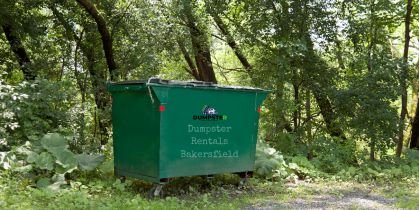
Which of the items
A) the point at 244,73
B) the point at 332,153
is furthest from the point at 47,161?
the point at 244,73

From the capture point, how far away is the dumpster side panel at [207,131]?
19.4ft

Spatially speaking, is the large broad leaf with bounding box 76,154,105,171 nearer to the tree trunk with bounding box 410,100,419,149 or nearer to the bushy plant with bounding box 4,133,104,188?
the bushy plant with bounding box 4,133,104,188

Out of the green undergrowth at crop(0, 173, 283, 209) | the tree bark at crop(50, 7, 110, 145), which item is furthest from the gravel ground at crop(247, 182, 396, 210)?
the tree bark at crop(50, 7, 110, 145)

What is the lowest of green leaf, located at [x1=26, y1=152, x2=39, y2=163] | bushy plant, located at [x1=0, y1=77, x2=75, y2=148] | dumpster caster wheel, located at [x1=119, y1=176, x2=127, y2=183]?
dumpster caster wheel, located at [x1=119, y1=176, x2=127, y2=183]

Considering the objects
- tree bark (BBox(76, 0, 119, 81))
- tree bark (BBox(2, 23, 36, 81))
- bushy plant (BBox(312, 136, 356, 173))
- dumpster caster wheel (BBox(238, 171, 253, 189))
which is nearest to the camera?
dumpster caster wheel (BBox(238, 171, 253, 189))

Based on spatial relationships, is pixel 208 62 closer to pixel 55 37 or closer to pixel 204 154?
pixel 55 37

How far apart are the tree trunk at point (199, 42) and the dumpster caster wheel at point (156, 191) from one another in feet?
20.9

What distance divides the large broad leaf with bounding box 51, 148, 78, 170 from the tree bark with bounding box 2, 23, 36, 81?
496 centimetres

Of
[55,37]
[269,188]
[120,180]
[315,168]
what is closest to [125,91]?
[120,180]

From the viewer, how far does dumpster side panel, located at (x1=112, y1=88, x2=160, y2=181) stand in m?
5.89

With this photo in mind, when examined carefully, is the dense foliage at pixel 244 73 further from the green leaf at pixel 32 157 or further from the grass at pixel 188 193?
the grass at pixel 188 193

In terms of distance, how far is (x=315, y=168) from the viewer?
8.60 m

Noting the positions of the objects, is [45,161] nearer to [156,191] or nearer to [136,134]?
[136,134]

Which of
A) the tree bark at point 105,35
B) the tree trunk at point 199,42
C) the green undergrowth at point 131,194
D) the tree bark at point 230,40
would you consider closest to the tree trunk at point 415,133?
the tree bark at point 230,40
